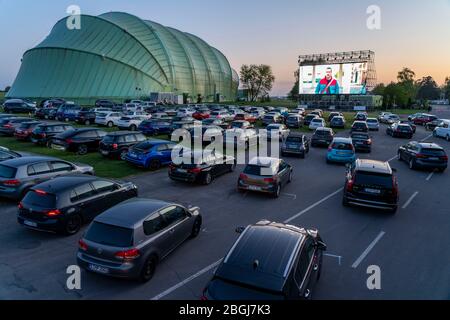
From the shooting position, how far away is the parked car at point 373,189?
456 inches

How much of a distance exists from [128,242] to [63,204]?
3.33 metres

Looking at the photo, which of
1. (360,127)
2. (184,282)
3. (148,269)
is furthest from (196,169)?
(360,127)

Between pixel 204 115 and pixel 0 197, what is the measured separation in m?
34.1

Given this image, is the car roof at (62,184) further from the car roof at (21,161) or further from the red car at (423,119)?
the red car at (423,119)

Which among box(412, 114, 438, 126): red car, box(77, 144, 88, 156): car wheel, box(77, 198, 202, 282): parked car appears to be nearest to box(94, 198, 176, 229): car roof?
box(77, 198, 202, 282): parked car

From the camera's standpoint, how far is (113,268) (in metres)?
6.91

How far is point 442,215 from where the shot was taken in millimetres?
12242

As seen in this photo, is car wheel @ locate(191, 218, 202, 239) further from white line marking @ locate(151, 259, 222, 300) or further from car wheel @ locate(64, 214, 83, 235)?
car wheel @ locate(64, 214, 83, 235)

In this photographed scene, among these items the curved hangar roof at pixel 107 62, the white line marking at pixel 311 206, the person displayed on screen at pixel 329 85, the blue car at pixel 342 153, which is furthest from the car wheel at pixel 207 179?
the person displayed on screen at pixel 329 85

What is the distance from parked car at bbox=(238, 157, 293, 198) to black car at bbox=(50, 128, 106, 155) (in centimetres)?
1181

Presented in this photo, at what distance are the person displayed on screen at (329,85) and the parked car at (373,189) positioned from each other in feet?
225

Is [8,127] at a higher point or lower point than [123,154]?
higher

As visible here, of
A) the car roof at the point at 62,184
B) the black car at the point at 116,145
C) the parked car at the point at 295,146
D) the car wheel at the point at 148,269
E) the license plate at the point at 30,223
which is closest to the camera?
the car wheel at the point at 148,269

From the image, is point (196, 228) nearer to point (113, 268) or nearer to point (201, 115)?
point (113, 268)
